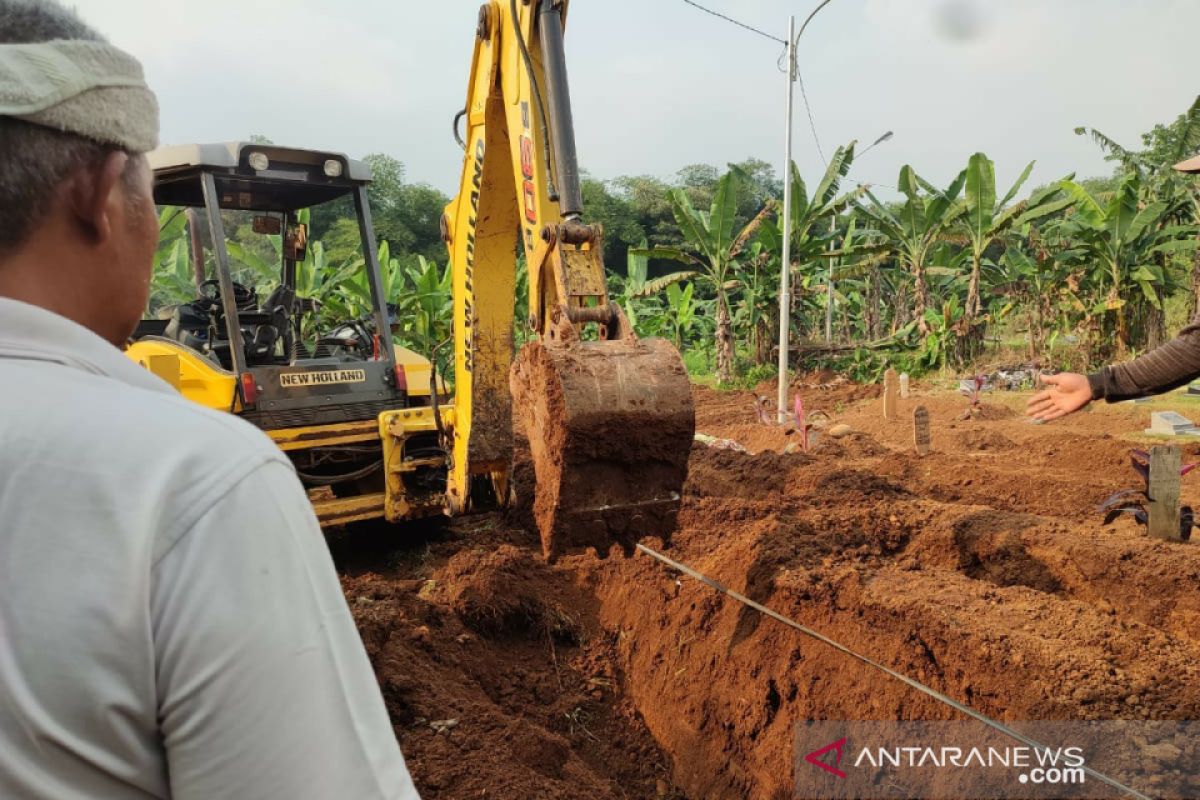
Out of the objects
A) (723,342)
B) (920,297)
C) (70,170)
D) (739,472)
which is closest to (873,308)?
(920,297)

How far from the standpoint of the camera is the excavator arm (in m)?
3.55

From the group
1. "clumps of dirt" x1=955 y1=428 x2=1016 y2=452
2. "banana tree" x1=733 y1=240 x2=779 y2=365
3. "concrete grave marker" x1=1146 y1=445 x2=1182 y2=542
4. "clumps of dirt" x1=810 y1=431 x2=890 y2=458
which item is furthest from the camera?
"banana tree" x1=733 y1=240 x2=779 y2=365

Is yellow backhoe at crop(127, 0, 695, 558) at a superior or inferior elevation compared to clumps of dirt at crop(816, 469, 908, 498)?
superior

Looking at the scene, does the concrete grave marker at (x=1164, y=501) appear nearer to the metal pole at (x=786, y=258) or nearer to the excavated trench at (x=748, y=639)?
the excavated trench at (x=748, y=639)

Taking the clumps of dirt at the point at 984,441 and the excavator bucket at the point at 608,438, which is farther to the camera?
the clumps of dirt at the point at 984,441

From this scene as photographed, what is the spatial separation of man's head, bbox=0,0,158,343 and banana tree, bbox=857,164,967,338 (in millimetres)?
17485

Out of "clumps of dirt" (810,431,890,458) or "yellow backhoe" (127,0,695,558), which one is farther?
"clumps of dirt" (810,431,890,458)

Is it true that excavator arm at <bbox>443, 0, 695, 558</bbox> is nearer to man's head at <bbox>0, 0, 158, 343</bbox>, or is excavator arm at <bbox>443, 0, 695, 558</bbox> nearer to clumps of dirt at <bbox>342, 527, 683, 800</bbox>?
clumps of dirt at <bbox>342, 527, 683, 800</bbox>

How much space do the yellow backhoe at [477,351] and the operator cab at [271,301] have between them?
0.05 feet

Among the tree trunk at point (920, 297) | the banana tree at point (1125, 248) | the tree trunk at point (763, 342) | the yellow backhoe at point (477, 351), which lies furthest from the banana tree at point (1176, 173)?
the yellow backhoe at point (477, 351)

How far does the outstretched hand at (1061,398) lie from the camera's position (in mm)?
3807

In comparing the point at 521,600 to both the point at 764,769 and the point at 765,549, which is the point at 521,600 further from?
the point at 764,769

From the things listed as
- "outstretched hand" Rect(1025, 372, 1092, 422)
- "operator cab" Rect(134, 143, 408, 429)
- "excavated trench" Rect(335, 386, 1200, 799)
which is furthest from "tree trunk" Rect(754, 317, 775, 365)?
"outstretched hand" Rect(1025, 372, 1092, 422)

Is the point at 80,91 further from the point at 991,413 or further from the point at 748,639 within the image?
the point at 991,413
